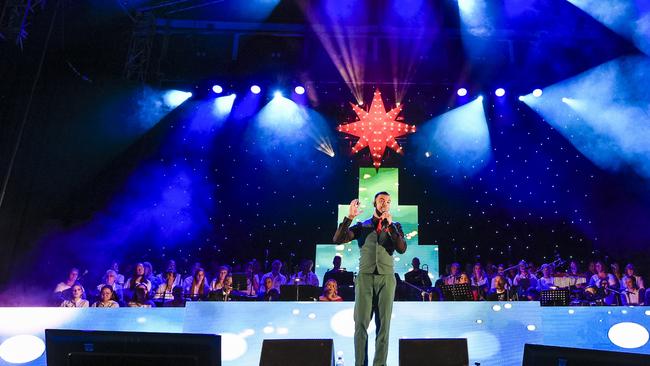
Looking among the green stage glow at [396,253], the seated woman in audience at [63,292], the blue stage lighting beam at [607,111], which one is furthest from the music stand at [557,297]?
the seated woman in audience at [63,292]

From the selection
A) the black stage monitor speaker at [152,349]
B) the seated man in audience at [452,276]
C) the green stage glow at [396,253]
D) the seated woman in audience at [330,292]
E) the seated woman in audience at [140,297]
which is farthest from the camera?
the green stage glow at [396,253]

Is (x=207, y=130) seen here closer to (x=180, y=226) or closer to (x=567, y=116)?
(x=180, y=226)

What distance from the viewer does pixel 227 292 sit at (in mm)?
7652

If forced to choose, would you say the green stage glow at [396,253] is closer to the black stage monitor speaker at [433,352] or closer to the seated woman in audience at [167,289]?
the seated woman in audience at [167,289]

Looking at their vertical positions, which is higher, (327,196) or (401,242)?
(327,196)

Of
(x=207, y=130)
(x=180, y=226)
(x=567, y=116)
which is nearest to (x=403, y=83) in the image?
(x=567, y=116)

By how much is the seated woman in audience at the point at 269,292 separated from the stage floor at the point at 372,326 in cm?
263

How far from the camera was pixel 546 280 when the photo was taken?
9320 millimetres

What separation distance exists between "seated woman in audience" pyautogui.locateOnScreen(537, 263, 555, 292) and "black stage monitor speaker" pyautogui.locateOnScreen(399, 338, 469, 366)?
5.39m

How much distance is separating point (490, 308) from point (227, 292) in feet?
12.9

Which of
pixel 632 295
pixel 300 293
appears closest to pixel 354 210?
pixel 300 293

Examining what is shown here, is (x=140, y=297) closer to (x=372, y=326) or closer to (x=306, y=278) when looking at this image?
(x=306, y=278)

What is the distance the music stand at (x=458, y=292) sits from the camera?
648 cm

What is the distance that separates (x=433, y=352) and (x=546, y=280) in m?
6.22
